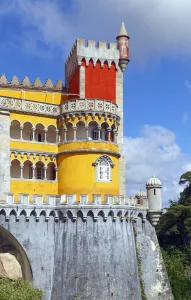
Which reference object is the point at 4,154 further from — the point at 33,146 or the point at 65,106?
the point at 65,106

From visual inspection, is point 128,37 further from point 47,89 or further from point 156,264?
point 156,264

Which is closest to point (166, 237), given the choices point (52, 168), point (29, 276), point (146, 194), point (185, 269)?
point (185, 269)

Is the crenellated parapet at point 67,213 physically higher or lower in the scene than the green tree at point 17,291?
higher

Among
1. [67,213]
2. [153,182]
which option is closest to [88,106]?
[153,182]

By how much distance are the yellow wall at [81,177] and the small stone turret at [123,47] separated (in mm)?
10318

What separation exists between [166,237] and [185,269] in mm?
7549

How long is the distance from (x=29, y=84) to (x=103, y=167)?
11.7 metres

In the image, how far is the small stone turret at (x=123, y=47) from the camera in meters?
44.6

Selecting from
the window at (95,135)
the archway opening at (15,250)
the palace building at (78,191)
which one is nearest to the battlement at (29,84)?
the palace building at (78,191)

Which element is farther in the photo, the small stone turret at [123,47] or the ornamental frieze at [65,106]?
the small stone turret at [123,47]

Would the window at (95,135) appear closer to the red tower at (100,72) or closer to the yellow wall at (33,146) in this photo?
the red tower at (100,72)

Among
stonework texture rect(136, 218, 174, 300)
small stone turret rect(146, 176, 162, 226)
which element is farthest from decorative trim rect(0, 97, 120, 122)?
stonework texture rect(136, 218, 174, 300)

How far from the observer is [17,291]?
32.0 m

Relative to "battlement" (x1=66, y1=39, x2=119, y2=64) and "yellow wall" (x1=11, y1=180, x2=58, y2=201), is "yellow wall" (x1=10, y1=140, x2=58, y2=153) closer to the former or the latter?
"yellow wall" (x1=11, y1=180, x2=58, y2=201)
